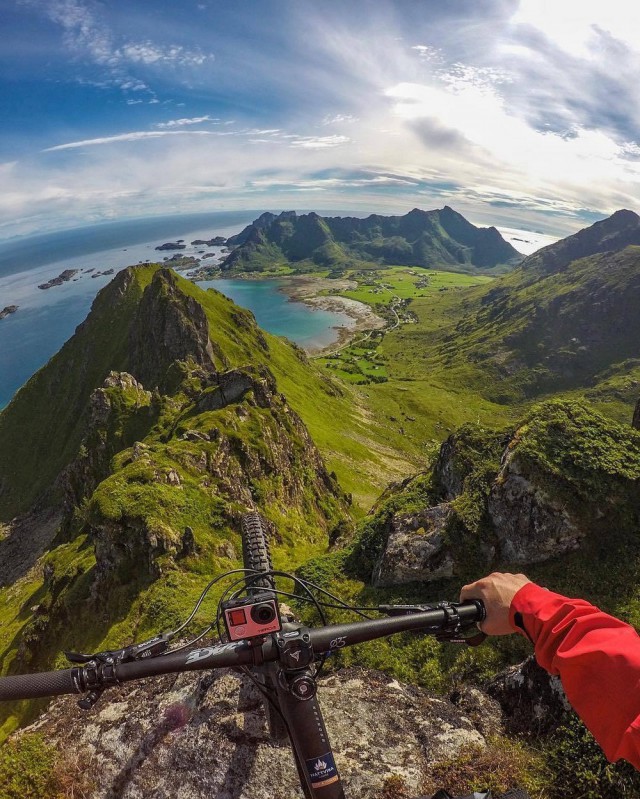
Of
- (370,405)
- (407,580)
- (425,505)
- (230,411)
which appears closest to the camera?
(407,580)

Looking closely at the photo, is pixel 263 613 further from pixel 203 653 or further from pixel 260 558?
pixel 260 558

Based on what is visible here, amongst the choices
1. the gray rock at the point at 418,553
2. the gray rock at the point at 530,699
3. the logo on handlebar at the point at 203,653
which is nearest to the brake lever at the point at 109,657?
the logo on handlebar at the point at 203,653

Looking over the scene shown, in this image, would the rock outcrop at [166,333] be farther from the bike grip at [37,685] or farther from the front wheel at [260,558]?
the bike grip at [37,685]

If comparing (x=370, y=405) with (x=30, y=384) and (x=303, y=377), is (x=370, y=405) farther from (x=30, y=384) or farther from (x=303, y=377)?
(x=30, y=384)

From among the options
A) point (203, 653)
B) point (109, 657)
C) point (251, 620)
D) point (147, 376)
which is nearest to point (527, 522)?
point (251, 620)

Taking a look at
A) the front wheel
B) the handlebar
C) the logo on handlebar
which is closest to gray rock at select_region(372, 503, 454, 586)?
the front wheel

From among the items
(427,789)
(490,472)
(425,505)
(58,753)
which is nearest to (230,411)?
(425,505)
